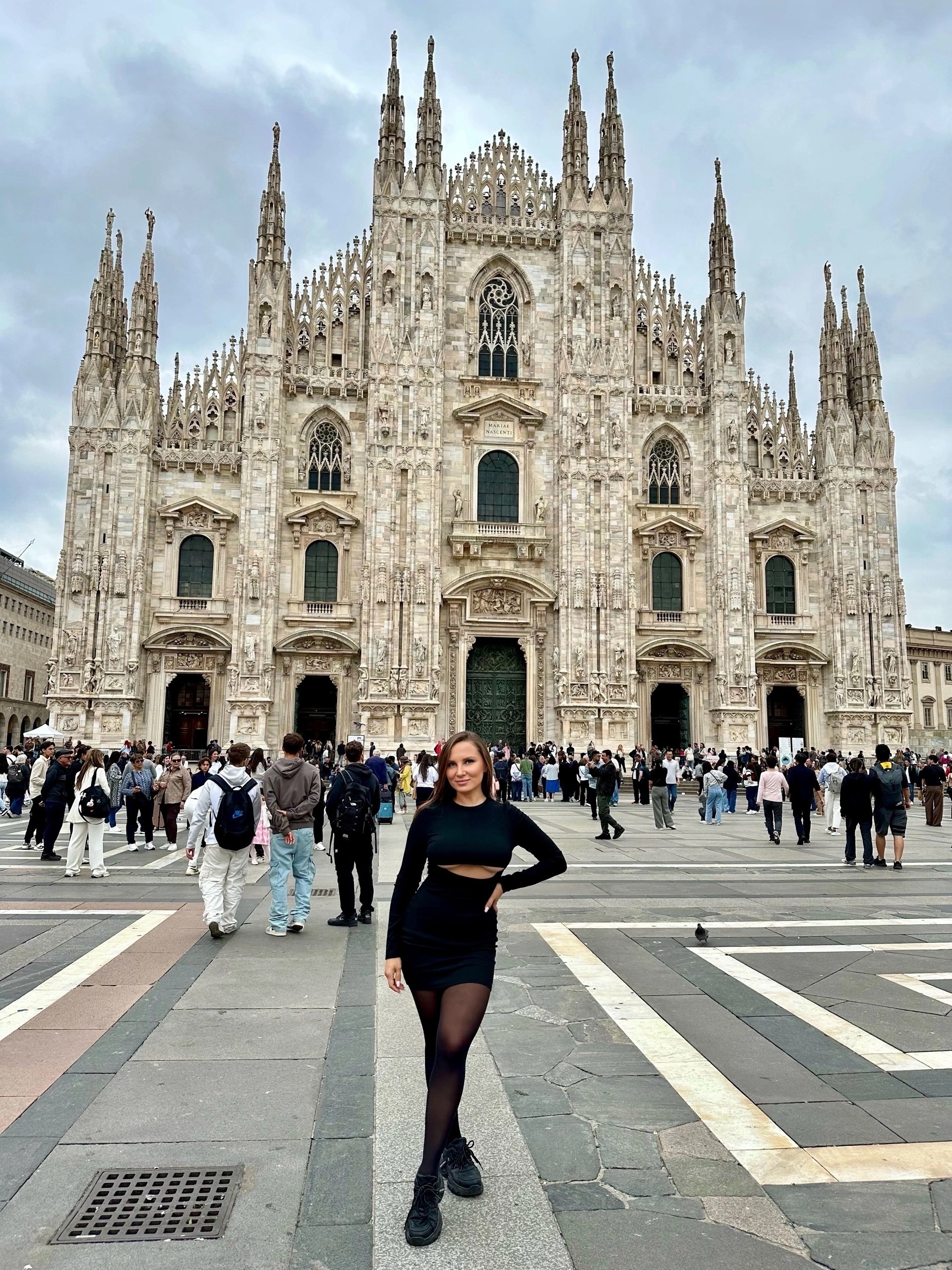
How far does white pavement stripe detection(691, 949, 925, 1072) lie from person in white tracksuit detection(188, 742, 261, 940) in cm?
402

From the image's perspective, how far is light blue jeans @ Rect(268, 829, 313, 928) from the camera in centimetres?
817

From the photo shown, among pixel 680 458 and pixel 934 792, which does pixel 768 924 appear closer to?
pixel 934 792

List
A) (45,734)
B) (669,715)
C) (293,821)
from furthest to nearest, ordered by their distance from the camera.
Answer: (669,715) < (45,734) < (293,821)

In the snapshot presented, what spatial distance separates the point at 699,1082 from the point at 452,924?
2.10 m

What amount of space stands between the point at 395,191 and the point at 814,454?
62.2 ft

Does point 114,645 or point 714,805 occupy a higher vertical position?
point 114,645

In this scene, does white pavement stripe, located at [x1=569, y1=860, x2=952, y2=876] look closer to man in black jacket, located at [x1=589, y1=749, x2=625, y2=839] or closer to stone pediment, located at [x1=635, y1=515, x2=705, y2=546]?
man in black jacket, located at [x1=589, y1=749, x2=625, y2=839]

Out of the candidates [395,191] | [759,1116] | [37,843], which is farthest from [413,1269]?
[395,191]

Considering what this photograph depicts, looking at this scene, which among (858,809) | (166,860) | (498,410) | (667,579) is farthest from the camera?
(667,579)

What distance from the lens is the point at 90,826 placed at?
11.5 meters

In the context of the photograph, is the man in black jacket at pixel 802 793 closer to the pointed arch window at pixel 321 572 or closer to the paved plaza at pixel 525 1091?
the paved plaza at pixel 525 1091

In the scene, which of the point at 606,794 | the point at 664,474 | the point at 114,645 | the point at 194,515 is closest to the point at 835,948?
the point at 606,794

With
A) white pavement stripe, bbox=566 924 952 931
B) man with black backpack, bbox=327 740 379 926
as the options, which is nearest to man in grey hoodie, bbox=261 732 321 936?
man with black backpack, bbox=327 740 379 926

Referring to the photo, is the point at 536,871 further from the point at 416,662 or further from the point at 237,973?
the point at 416,662
